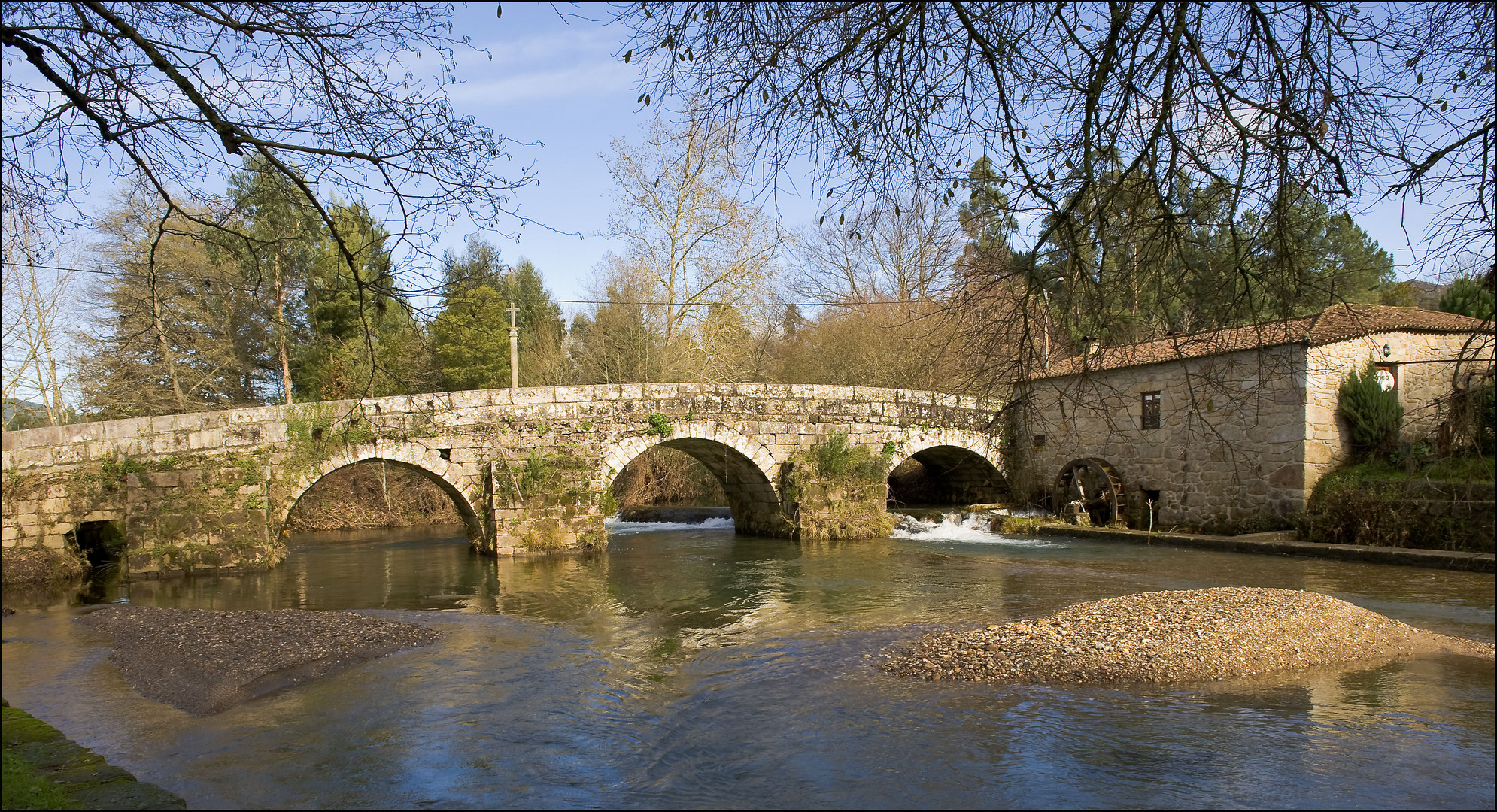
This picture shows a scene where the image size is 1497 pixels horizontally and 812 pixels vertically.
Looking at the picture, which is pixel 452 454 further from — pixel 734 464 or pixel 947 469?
pixel 947 469

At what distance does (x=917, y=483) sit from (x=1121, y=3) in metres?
18.1

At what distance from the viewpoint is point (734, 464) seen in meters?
15.8

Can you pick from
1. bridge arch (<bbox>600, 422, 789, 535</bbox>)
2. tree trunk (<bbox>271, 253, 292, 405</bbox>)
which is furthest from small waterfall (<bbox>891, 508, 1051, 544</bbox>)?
tree trunk (<bbox>271, 253, 292, 405</bbox>)

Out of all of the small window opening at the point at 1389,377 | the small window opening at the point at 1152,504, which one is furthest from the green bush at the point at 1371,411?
the small window opening at the point at 1152,504

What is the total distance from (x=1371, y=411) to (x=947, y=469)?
5.94m

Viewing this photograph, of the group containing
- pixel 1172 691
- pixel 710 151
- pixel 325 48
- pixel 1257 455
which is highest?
pixel 325 48

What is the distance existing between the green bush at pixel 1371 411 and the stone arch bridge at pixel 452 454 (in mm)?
5069

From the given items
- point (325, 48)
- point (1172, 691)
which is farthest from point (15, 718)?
point (1172, 691)

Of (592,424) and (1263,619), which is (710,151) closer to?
(1263,619)

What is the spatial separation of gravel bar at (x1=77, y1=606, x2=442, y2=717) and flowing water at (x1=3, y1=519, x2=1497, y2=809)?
0.20 m

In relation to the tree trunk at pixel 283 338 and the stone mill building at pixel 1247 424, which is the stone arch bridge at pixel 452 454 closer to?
the stone mill building at pixel 1247 424

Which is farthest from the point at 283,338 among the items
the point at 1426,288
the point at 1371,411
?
the point at 1426,288

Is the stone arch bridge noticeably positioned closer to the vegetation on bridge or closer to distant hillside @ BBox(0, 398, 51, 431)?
the vegetation on bridge

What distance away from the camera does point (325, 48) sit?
4.38 m
